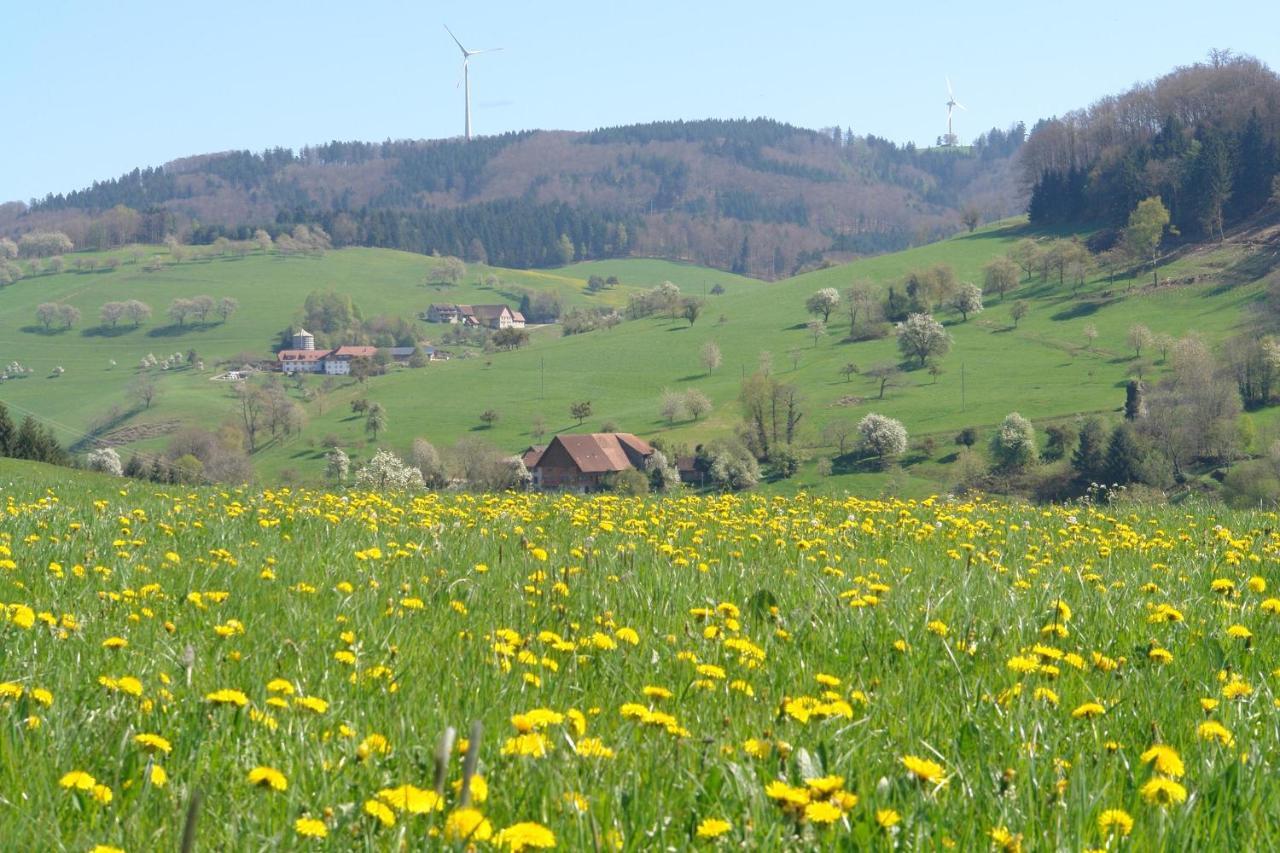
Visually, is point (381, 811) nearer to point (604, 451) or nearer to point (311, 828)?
point (311, 828)

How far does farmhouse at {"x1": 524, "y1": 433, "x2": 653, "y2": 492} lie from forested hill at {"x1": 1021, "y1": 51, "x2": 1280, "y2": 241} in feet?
306

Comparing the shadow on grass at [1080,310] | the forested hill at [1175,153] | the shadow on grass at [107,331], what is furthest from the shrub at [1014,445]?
the shadow on grass at [107,331]

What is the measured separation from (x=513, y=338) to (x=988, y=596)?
550 feet

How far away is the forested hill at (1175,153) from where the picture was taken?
154625 millimetres

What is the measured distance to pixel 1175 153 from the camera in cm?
16962

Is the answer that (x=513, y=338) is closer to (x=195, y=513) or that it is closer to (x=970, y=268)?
(x=970, y=268)

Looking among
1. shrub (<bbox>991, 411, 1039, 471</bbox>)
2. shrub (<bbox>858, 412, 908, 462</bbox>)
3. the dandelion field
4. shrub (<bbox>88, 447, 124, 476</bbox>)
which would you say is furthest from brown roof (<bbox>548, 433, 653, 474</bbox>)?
the dandelion field

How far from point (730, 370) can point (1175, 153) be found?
282 ft

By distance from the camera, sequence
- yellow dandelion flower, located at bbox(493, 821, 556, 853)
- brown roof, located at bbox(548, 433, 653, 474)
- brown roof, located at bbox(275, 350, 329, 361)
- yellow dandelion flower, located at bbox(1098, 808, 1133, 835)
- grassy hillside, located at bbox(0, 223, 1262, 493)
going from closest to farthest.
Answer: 1. yellow dandelion flower, located at bbox(493, 821, 556, 853)
2. yellow dandelion flower, located at bbox(1098, 808, 1133, 835)
3. brown roof, located at bbox(548, 433, 653, 474)
4. grassy hillside, located at bbox(0, 223, 1262, 493)
5. brown roof, located at bbox(275, 350, 329, 361)

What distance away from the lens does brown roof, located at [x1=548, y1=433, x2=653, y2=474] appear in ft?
307

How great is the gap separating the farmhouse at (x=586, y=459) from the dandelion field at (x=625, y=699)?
8322cm

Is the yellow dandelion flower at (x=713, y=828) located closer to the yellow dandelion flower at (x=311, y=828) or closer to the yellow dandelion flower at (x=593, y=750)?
the yellow dandelion flower at (x=593, y=750)

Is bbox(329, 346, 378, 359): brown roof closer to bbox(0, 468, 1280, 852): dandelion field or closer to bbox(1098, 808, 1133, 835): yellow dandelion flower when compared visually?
bbox(0, 468, 1280, 852): dandelion field

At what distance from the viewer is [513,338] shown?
564 feet
